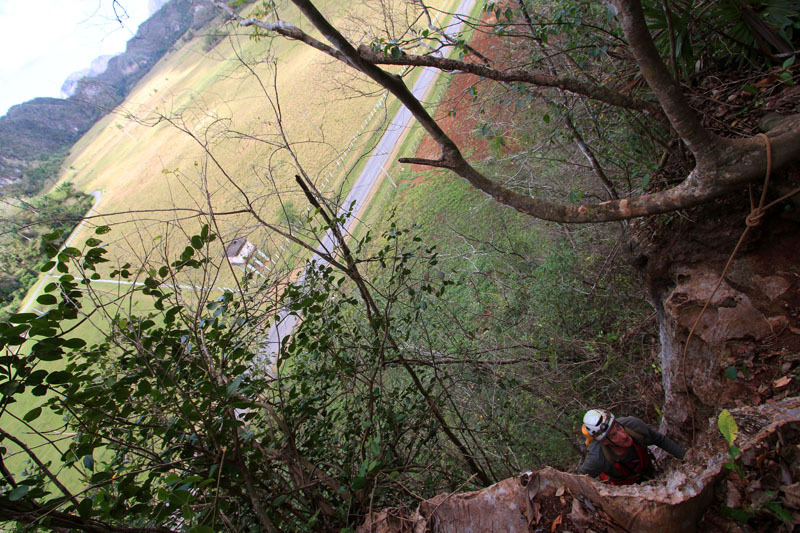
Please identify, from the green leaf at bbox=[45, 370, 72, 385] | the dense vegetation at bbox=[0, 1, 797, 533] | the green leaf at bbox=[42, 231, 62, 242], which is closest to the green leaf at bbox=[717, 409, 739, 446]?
the dense vegetation at bbox=[0, 1, 797, 533]

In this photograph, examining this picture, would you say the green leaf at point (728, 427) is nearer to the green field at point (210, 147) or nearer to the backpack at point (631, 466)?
the backpack at point (631, 466)

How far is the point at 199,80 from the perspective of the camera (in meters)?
35.8

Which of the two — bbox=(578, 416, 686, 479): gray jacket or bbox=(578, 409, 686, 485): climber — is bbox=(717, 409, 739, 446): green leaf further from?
bbox=(578, 416, 686, 479): gray jacket

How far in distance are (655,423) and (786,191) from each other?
3020mm

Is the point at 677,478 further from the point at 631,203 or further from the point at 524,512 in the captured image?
the point at 631,203

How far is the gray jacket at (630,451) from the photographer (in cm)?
332

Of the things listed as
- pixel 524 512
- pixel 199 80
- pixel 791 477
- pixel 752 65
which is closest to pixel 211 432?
pixel 524 512

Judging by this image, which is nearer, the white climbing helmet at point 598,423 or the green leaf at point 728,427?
the green leaf at point 728,427

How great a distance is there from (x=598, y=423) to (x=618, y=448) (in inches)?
10.8

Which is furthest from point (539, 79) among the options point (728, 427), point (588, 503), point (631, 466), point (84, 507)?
point (84, 507)

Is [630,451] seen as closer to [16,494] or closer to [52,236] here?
[16,494]

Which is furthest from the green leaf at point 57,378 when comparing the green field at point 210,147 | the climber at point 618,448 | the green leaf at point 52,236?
the green field at point 210,147

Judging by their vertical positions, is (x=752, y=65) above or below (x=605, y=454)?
above

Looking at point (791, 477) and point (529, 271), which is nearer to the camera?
point (791, 477)
